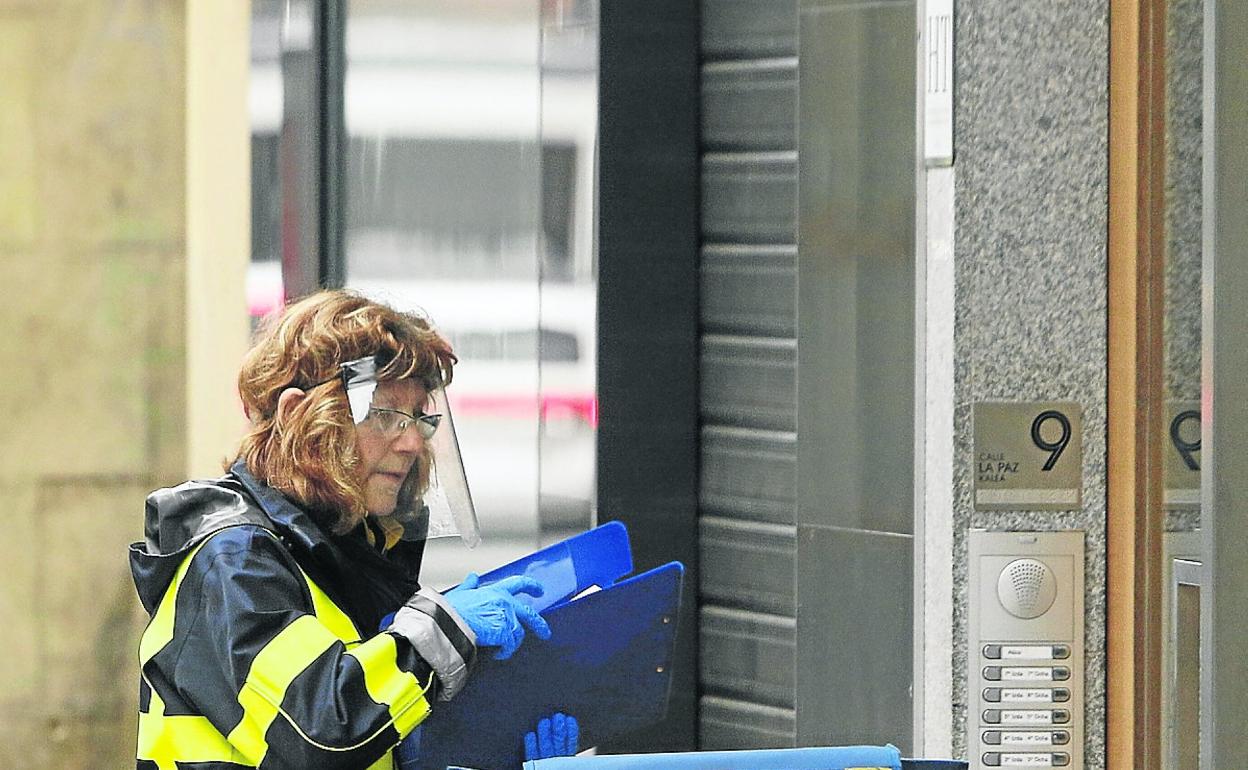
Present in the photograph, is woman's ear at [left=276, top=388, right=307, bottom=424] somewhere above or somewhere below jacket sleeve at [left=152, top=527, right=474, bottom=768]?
above

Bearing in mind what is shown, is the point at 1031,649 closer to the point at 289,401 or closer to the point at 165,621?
the point at 289,401

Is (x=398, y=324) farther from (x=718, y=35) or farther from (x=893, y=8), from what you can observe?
(x=718, y=35)

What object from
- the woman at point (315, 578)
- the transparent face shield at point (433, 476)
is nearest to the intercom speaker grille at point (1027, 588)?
the woman at point (315, 578)

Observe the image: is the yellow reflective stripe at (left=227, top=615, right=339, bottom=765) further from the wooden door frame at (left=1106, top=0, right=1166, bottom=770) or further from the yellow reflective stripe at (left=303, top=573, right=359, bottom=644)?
the wooden door frame at (left=1106, top=0, right=1166, bottom=770)

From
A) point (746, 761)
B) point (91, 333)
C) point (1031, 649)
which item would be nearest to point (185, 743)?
point (746, 761)

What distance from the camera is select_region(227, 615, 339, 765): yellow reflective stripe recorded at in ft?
9.16

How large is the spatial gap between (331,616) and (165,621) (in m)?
0.27

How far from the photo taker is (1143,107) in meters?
3.26

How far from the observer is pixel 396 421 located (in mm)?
3125

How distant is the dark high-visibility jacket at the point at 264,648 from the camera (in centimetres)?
280

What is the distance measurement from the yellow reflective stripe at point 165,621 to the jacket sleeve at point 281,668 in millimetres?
20

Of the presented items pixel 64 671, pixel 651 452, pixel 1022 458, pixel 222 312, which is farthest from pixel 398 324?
pixel 64 671

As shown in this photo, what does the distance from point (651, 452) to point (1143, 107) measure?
1991mm

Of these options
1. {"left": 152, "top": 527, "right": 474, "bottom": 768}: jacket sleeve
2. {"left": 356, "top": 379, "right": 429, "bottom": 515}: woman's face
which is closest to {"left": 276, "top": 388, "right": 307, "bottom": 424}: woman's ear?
{"left": 356, "top": 379, "right": 429, "bottom": 515}: woman's face
